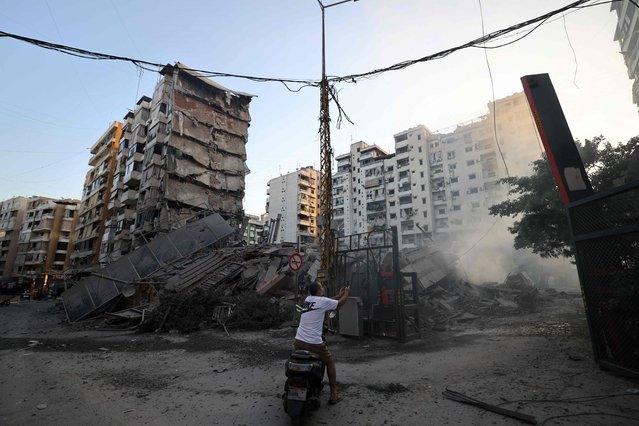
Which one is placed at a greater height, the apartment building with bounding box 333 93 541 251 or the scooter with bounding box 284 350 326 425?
the apartment building with bounding box 333 93 541 251

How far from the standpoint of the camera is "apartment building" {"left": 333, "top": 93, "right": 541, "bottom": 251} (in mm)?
50344

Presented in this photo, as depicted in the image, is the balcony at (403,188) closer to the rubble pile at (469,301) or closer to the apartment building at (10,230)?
the rubble pile at (469,301)

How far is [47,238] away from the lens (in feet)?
205

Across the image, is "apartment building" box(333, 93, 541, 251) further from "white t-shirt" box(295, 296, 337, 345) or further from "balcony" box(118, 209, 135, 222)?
"white t-shirt" box(295, 296, 337, 345)

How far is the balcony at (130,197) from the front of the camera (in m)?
38.5

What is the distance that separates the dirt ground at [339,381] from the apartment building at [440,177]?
39726mm

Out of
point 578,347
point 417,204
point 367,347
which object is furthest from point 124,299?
point 417,204

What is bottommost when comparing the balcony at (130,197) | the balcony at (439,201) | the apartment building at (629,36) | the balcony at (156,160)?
the balcony at (130,197)

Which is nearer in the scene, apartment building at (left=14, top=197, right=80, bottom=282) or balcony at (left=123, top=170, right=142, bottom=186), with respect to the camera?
balcony at (left=123, top=170, right=142, bottom=186)

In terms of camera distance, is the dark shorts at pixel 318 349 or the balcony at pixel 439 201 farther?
the balcony at pixel 439 201

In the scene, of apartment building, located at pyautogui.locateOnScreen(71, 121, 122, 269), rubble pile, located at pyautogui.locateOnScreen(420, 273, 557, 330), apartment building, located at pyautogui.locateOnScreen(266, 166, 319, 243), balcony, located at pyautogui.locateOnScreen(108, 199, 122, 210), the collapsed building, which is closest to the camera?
the collapsed building

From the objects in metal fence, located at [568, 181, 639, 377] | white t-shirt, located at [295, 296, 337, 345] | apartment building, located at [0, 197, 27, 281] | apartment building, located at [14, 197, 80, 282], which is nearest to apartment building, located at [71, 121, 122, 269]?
apartment building, located at [14, 197, 80, 282]

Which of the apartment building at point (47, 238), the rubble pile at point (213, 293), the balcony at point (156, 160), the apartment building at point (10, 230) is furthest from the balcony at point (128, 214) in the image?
the apartment building at point (10, 230)

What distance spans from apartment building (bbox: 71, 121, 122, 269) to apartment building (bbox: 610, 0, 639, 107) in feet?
224
